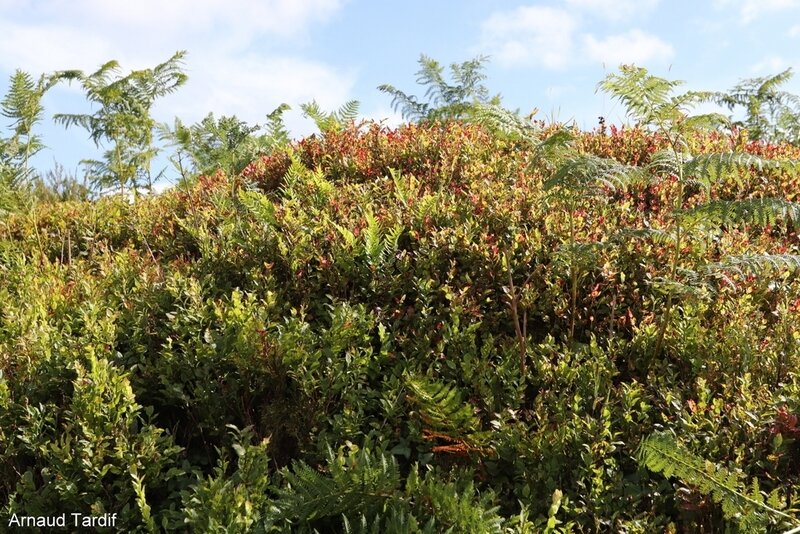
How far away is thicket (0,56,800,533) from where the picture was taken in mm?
3283

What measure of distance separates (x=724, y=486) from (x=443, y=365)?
5.76ft

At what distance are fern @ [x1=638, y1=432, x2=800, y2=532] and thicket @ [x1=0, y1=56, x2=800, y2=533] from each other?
14 millimetres

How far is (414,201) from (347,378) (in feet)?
6.43

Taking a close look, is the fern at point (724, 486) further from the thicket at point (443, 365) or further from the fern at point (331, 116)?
the fern at point (331, 116)

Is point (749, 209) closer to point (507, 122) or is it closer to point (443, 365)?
point (507, 122)

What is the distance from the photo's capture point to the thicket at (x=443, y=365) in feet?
10.8

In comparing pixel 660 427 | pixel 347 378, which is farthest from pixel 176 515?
pixel 660 427

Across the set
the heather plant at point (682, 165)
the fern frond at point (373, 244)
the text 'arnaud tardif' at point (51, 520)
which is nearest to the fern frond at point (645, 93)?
the heather plant at point (682, 165)

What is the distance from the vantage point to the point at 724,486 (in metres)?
2.90

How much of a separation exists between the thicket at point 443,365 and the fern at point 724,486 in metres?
0.01

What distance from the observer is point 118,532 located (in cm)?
341

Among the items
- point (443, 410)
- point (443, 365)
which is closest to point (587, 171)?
point (443, 365)

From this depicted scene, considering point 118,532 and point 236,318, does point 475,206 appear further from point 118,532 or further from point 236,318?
point 118,532

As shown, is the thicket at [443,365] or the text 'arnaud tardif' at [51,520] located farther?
the text 'arnaud tardif' at [51,520]
